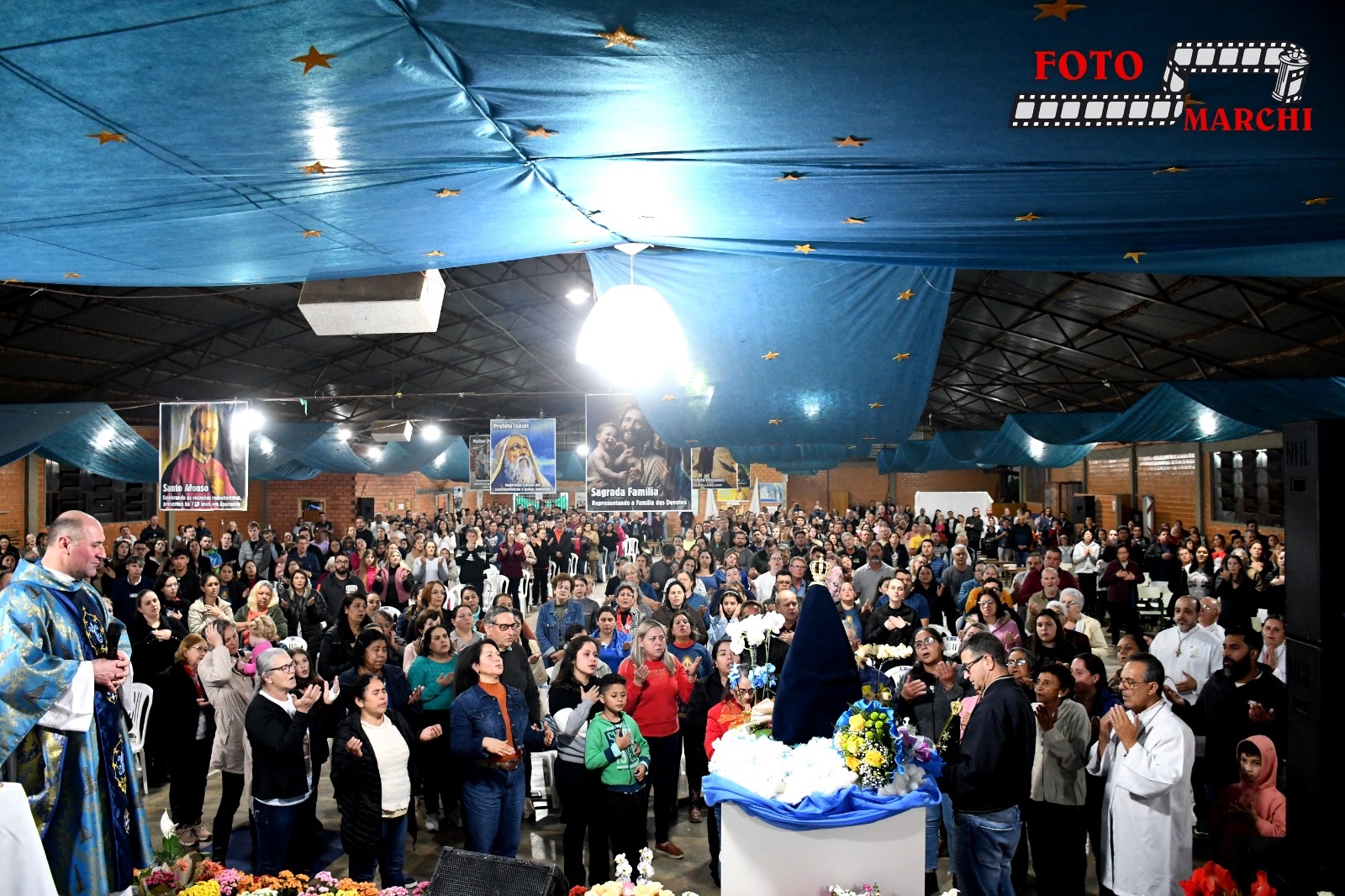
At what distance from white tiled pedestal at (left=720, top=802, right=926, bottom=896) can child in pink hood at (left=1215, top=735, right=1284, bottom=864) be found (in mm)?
2111

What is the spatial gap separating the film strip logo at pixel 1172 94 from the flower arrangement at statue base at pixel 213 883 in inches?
133

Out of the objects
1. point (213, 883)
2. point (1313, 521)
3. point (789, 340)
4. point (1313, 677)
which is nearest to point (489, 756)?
point (213, 883)

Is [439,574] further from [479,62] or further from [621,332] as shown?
[479,62]

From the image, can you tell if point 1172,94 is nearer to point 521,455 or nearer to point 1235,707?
point 1235,707

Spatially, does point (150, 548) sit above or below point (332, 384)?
below

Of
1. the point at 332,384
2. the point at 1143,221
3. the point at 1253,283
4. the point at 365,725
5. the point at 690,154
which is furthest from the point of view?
the point at 332,384

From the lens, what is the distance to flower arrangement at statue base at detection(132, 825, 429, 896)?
3.04 meters

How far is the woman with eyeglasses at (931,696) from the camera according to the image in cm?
491

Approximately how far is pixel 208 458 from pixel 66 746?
8557 millimetres

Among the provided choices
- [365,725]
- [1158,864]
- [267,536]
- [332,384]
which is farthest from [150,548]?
[1158,864]

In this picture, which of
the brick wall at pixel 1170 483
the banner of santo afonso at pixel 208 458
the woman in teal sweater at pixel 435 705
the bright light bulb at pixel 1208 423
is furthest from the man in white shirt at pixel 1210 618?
the brick wall at pixel 1170 483

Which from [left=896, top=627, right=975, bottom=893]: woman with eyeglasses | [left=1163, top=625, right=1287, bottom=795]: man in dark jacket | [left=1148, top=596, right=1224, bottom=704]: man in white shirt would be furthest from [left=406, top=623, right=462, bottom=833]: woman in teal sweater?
[left=1148, top=596, right=1224, bottom=704]: man in white shirt

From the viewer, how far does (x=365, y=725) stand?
4.22 metres

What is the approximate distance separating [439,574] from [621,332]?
9067mm
